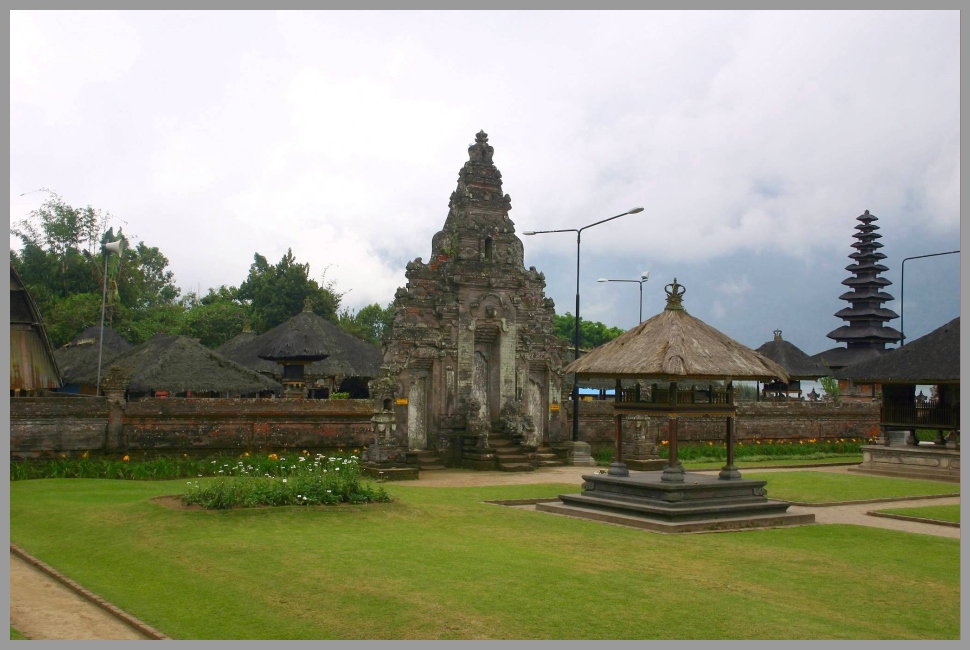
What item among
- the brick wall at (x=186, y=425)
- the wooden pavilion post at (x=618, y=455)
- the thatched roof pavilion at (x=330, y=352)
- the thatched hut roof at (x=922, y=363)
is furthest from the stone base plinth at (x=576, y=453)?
the thatched roof pavilion at (x=330, y=352)

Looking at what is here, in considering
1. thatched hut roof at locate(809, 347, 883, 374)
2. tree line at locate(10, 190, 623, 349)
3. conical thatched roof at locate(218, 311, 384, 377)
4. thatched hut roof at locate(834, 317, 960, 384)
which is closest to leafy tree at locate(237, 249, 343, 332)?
tree line at locate(10, 190, 623, 349)

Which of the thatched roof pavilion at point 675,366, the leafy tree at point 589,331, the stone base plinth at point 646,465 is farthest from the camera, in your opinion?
the leafy tree at point 589,331

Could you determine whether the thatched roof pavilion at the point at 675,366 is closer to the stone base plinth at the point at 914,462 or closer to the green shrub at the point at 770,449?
the stone base plinth at the point at 914,462

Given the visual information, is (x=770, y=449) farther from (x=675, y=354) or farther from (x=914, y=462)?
(x=675, y=354)

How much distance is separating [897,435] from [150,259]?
55.9m

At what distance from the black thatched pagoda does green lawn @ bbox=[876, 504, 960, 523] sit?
38.2 m

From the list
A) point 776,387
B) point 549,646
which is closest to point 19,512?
point 549,646

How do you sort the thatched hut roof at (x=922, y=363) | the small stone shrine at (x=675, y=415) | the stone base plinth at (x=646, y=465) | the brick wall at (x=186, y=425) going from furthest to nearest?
the thatched hut roof at (x=922, y=363), the stone base plinth at (x=646, y=465), the brick wall at (x=186, y=425), the small stone shrine at (x=675, y=415)

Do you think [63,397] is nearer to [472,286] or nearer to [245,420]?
[245,420]

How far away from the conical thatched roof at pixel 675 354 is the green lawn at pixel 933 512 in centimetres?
338

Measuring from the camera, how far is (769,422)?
35.1m

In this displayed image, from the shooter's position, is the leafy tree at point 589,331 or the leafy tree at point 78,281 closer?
the leafy tree at point 78,281

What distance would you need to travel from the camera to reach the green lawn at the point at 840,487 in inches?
807

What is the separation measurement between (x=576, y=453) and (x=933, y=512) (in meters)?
11.4
